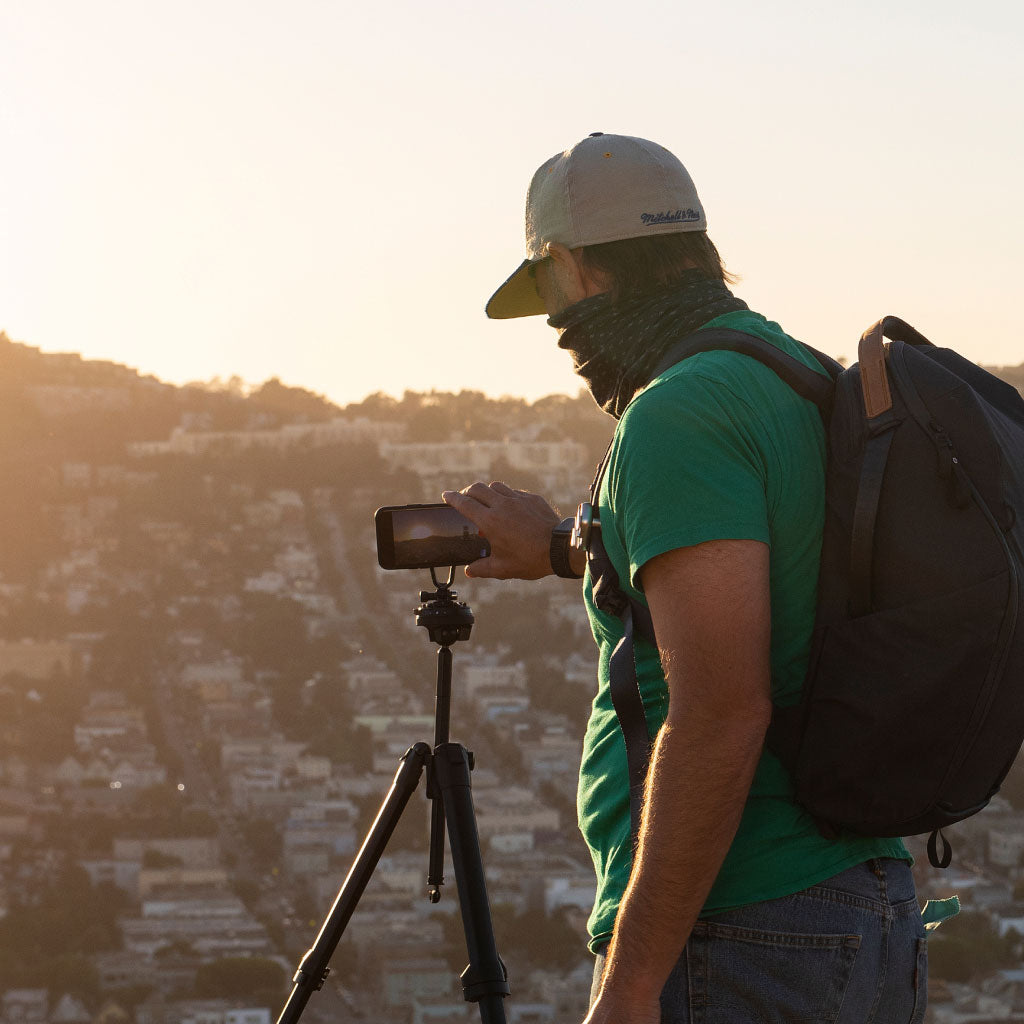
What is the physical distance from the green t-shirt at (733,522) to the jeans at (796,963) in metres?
0.01

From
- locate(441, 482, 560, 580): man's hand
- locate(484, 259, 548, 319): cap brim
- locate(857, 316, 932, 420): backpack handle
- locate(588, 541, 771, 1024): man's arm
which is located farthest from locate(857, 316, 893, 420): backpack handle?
locate(441, 482, 560, 580): man's hand

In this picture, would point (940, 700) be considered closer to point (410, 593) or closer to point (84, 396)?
point (410, 593)

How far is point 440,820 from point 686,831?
2.47 feet

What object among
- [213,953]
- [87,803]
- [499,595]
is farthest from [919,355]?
[499,595]

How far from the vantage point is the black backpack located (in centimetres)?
121

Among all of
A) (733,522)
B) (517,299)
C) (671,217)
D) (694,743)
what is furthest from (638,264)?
(694,743)

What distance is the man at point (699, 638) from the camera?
124cm

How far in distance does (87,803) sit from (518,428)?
34.0 m

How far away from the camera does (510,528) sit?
169cm

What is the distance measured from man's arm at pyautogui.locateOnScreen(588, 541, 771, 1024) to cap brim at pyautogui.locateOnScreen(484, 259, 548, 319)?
0.38 meters

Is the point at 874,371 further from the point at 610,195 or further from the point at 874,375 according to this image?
the point at 610,195

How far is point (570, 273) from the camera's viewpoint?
145cm

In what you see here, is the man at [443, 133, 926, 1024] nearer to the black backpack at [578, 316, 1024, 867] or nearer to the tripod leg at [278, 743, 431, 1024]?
the black backpack at [578, 316, 1024, 867]

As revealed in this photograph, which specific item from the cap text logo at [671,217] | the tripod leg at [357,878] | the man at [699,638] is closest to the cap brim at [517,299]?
the man at [699,638]
